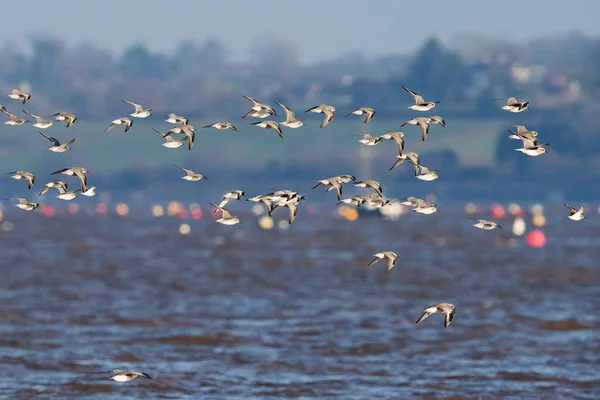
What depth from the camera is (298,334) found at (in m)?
86.6

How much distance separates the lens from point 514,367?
7375cm

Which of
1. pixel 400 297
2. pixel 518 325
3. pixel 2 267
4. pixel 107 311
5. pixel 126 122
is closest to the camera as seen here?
pixel 126 122

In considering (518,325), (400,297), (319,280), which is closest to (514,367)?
(518,325)

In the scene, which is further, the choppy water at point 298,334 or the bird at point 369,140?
the choppy water at point 298,334

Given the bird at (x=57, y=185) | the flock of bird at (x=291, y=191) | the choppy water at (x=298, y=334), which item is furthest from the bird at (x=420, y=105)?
the choppy water at (x=298, y=334)

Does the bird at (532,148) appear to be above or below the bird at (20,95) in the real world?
below

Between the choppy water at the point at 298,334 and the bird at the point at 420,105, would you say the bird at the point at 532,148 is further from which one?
the choppy water at the point at 298,334

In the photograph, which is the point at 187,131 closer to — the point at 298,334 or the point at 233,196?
the point at 233,196

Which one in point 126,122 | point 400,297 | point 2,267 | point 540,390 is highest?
point 2,267

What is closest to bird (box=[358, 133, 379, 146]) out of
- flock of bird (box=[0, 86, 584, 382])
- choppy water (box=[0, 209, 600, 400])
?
flock of bird (box=[0, 86, 584, 382])

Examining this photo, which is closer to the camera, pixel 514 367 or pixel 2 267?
pixel 514 367

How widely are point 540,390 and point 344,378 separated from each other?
933cm

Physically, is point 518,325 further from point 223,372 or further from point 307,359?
point 223,372

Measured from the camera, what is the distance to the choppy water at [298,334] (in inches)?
2689
